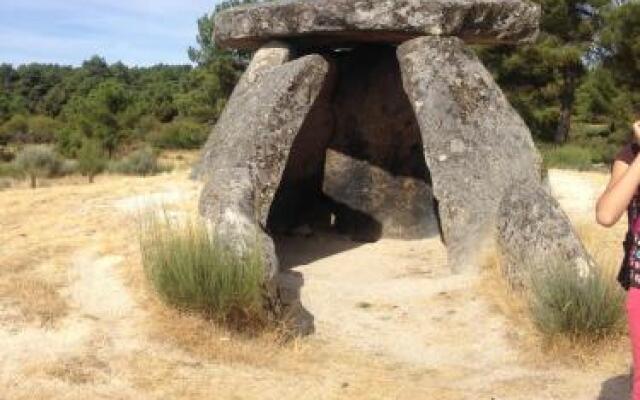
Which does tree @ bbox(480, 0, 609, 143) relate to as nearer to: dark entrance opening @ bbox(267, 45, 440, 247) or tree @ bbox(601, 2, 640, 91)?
tree @ bbox(601, 2, 640, 91)

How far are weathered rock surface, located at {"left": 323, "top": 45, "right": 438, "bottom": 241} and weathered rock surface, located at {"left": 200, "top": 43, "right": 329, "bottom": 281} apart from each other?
1.53 metres

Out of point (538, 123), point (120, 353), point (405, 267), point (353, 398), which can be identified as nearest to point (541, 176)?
point (405, 267)

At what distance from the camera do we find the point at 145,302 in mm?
5332

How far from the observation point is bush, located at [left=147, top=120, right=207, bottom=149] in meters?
24.7

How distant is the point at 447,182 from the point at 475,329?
172 cm

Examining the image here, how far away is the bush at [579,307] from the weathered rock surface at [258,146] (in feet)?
6.25

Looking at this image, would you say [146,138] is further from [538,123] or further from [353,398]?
[353,398]

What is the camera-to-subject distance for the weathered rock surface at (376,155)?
352 inches

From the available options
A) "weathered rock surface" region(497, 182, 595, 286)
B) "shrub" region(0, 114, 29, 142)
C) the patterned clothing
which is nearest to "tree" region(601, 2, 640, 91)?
"weathered rock surface" region(497, 182, 595, 286)

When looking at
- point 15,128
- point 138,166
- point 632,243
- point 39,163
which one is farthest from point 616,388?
point 15,128

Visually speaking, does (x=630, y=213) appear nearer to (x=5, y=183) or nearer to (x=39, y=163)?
(x=5, y=183)

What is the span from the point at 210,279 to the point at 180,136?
826 inches

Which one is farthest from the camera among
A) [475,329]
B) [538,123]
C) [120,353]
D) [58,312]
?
[538,123]

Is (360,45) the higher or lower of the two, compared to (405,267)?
higher
